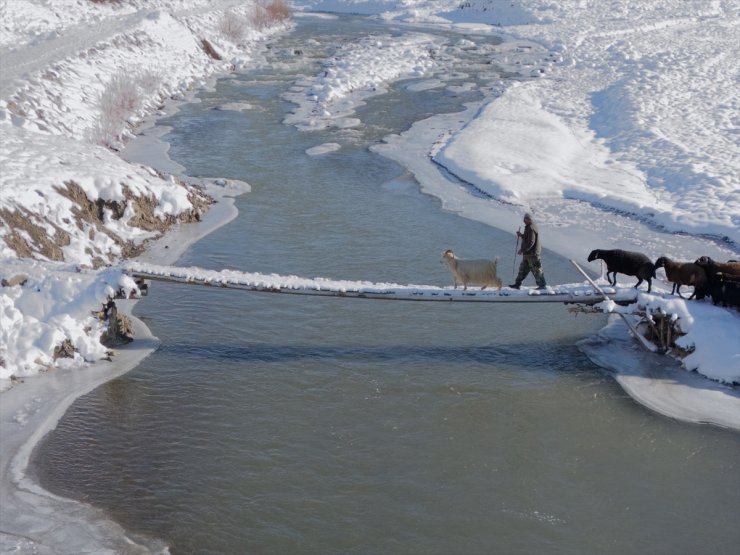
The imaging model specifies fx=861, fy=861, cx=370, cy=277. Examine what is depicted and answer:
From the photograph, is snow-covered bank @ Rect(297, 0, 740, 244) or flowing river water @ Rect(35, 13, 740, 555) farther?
snow-covered bank @ Rect(297, 0, 740, 244)

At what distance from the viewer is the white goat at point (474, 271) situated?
1605 centimetres

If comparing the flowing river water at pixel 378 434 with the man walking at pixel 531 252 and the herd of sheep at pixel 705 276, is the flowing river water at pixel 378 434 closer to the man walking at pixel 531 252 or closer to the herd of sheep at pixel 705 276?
the man walking at pixel 531 252

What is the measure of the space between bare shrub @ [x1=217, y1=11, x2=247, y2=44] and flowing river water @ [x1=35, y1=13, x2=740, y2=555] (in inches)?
1241

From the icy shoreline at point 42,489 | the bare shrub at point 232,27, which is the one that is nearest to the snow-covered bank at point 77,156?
the icy shoreline at point 42,489

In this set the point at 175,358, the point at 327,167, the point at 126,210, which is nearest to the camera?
the point at 175,358

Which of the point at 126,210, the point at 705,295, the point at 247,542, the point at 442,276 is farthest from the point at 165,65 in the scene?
the point at 247,542

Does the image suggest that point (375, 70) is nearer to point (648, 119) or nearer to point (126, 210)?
point (648, 119)

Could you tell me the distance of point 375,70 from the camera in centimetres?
4256

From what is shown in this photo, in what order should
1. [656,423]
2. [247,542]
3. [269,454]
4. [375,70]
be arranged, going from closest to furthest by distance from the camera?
[247,542] → [269,454] → [656,423] → [375,70]

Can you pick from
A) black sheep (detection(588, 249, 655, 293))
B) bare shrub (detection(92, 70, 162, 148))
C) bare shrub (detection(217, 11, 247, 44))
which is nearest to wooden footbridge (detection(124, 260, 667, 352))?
black sheep (detection(588, 249, 655, 293))

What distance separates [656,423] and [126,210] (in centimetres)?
1335

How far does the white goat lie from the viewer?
1605 centimetres

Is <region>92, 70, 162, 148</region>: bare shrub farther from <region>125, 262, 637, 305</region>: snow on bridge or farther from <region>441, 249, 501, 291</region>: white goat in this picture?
<region>441, 249, 501, 291</region>: white goat

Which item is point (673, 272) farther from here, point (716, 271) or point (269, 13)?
point (269, 13)
